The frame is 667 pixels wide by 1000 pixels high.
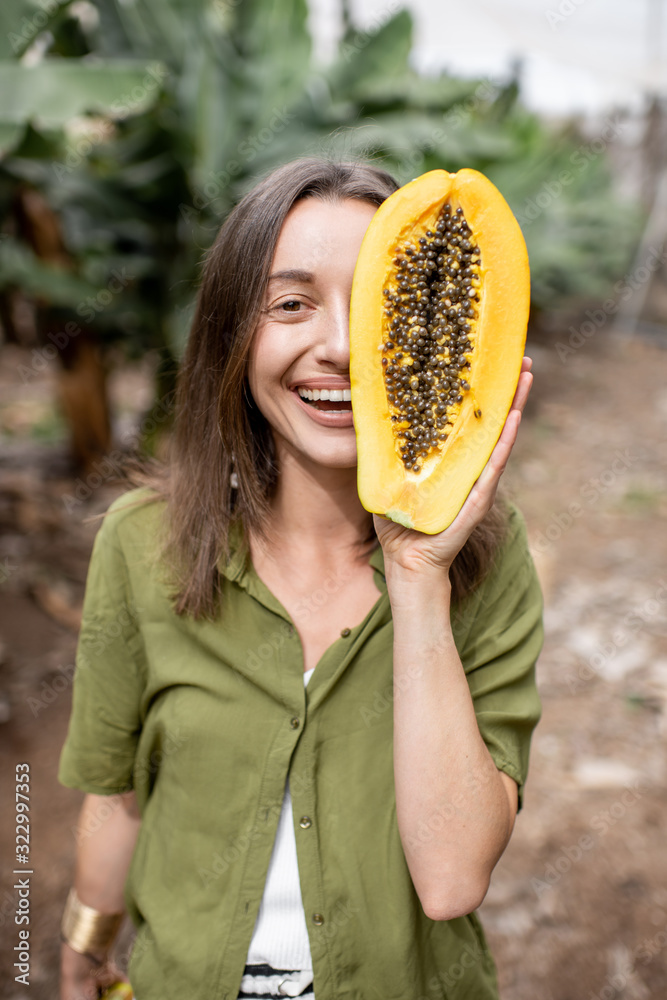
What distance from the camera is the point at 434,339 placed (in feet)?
3.80

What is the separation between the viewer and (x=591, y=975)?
234 cm

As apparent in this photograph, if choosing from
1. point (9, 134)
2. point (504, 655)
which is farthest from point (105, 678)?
point (9, 134)

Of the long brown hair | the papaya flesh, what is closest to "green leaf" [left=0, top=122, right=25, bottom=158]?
the long brown hair

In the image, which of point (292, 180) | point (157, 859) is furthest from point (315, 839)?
point (292, 180)

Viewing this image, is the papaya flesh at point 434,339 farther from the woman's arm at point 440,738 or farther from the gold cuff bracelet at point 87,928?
the gold cuff bracelet at point 87,928

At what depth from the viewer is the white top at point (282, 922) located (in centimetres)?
122

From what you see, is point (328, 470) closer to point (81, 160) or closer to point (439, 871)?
point (439, 871)

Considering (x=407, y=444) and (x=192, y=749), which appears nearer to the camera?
(x=407, y=444)

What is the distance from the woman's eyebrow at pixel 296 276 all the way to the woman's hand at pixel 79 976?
1.36 meters

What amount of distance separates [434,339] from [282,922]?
101cm

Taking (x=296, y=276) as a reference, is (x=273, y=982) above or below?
below

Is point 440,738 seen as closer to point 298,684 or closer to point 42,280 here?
point 298,684

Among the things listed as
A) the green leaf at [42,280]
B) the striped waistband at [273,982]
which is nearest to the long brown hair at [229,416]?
the striped waistband at [273,982]

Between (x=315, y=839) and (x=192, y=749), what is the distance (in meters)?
0.26
